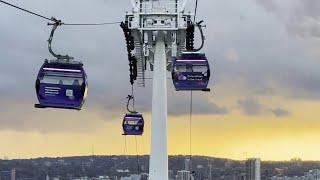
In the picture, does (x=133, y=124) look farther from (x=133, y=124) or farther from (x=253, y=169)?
(x=253, y=169)

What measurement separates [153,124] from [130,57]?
6.50 meters

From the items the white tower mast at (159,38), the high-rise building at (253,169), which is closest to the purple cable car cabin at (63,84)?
the white tower mast at (159,38)

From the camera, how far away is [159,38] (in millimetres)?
29844

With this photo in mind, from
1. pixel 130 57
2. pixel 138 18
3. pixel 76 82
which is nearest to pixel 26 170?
pixel 130 57

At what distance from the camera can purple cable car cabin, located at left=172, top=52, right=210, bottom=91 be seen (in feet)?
82.9

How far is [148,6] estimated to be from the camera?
96.6ft

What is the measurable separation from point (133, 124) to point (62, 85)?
2206cm

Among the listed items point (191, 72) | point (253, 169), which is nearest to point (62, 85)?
point (191, 72)

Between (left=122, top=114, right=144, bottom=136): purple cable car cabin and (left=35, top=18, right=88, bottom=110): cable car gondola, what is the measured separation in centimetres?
2094

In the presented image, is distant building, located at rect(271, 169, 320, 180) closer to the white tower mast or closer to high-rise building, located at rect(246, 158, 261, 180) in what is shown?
high-rise building, located at rect(246, 158, 261, 180)

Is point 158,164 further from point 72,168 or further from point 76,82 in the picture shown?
point 72,168

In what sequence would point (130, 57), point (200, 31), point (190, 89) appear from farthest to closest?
point (130, 57), point (200, 31), point (190, 89)

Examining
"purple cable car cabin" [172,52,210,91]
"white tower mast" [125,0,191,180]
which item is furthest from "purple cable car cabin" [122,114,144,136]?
"purple cable car cabin" [172,52,210,91]

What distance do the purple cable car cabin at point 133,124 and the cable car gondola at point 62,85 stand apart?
68.7 ft
